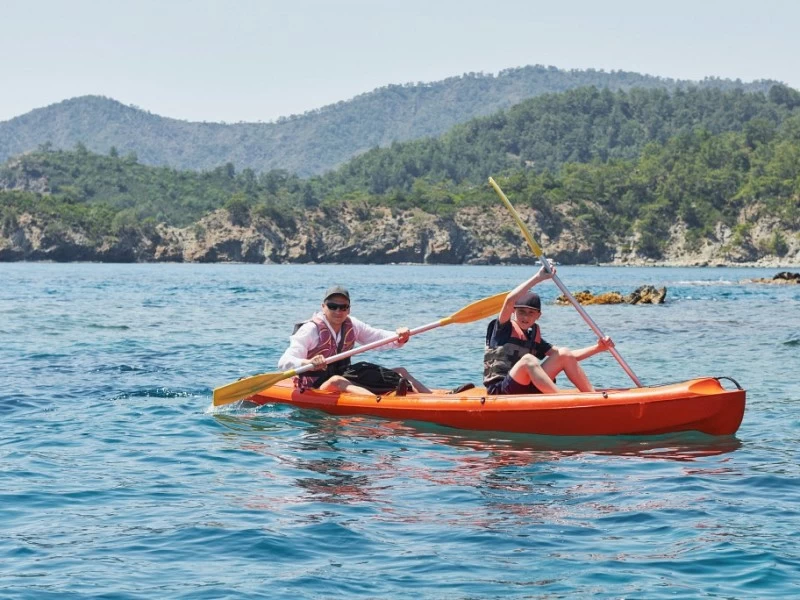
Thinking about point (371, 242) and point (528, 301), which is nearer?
point (528, 301)

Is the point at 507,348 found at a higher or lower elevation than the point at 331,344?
higher

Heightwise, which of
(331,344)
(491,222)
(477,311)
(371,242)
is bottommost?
(331,344)

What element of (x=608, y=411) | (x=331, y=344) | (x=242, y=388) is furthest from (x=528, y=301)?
(x=242, y=388)

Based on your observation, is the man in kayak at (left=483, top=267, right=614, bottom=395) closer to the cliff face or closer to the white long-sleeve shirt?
the white long-sleeve shirt

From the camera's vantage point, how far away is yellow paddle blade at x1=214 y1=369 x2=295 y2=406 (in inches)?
463

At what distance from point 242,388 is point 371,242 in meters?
106

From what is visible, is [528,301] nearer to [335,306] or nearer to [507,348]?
[507,348]

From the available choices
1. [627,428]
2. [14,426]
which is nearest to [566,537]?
[627,428]

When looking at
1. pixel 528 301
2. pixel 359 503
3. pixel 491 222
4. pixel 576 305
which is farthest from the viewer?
pixel 491 222

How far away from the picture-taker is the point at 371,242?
117 metres

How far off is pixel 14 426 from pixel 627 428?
584 centimetres

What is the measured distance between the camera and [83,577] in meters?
6.00

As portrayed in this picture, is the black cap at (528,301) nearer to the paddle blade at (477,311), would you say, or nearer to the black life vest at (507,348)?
the black life vest at (507,348)

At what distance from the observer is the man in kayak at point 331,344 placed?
1141 centimetres
